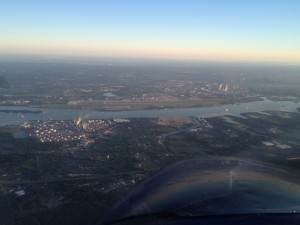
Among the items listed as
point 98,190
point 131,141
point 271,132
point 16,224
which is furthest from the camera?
point 271,132

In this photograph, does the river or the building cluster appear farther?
the river

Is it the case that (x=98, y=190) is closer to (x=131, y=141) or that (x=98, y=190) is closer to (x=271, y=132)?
(x=131, y=141)

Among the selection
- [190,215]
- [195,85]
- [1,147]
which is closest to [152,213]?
[190,215]

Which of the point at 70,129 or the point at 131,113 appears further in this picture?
the point at 131,113

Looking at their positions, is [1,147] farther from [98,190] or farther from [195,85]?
[195,85]

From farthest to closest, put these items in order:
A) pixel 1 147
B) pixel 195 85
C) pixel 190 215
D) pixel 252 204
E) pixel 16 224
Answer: pixel 195 85, pixel 1 147, pixel 16 224, pixel 252 204, pixel 190 215

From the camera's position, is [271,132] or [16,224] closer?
[16,224]

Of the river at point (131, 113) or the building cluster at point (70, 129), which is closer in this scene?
the building cluster at point (70, 129)

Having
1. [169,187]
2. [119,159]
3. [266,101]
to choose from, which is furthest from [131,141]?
[266,101]

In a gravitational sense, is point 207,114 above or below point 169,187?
below
